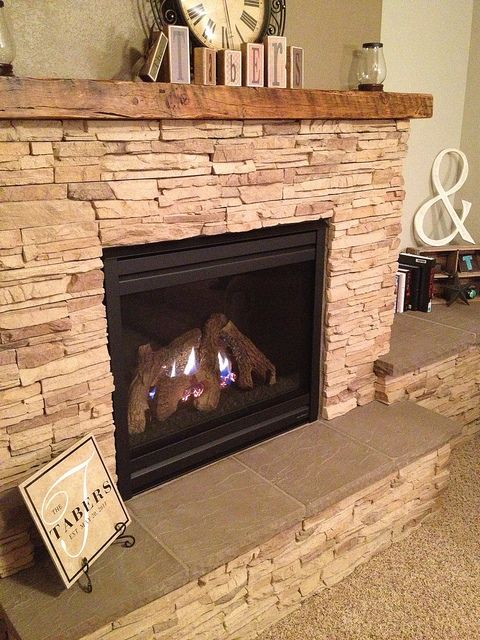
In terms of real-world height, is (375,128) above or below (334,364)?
above

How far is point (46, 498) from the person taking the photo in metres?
1.44

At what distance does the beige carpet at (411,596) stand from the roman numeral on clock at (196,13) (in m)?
1.74

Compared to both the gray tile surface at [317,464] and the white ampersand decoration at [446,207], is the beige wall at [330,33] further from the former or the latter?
the gray tile surface at [317,464]

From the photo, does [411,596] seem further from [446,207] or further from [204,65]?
[446,207]

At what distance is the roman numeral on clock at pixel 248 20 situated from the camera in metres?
1.85

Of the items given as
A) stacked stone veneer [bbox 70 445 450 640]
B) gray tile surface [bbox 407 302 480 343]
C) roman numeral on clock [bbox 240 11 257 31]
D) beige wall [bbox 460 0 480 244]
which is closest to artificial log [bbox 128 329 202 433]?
stacked stone veneer [bbox 70 445 450 640]

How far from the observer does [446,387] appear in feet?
8.53

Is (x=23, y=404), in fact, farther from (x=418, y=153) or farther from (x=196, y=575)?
(x=418, y=153)

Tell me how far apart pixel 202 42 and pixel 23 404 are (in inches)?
43.5

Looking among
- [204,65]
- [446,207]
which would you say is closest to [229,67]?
[204,65]

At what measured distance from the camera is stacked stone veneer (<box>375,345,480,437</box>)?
2.35 metres

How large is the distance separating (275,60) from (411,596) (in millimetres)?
1668

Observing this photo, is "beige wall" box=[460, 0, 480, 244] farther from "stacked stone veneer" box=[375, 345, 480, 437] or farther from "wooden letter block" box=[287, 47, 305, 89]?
"wooden letter block" box=[287, 47, 305, 89]

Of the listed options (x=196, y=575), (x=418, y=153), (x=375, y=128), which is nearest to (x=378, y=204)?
(x=375, y=128)
